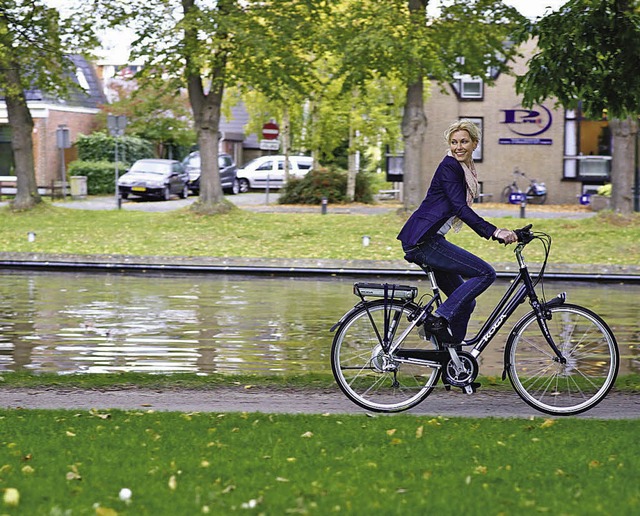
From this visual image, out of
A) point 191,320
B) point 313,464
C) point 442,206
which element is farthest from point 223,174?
point 313,464

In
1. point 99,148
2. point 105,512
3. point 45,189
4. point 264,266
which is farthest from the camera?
point 99,148

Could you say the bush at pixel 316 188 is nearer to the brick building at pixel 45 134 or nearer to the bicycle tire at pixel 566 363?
the brick building at pixel 45 134

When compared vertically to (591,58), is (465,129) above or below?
below

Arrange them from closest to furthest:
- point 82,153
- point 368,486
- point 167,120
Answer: point 368,486, point 82,153, point 167,120

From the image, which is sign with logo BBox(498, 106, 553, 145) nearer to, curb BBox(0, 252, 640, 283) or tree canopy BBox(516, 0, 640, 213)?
curb BBox(0, 252, 640, 283)

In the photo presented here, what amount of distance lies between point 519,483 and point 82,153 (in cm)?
4685

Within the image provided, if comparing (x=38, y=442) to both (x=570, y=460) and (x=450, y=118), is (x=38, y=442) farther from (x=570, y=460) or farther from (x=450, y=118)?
(x=450, y=118)

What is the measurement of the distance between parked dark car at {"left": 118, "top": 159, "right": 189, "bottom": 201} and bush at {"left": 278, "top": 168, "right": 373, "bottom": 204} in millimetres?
4926

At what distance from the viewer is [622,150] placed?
26859 millimetres

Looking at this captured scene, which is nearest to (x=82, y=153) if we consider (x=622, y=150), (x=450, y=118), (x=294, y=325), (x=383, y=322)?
(x=450, y=118)

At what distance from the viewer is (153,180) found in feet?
144

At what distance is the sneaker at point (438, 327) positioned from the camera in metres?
7.65

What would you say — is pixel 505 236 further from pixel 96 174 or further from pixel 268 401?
pixel 96 174

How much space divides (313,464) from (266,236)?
761 inches
